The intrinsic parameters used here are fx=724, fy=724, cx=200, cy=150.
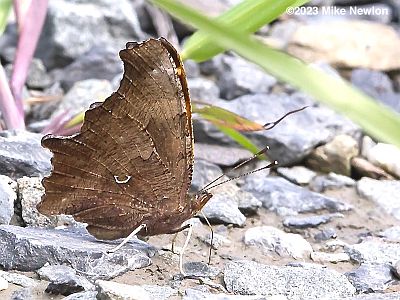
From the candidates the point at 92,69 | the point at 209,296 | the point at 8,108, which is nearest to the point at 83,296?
the point at 209,296

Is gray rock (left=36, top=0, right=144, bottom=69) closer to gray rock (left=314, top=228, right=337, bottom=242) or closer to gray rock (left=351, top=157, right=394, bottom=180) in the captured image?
gray rock (left=351, top=157, right=394, bottom=180)

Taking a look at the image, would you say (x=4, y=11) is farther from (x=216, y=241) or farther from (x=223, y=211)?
(x=216, y=241)

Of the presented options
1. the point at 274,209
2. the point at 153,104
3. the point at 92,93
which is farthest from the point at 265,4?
the point at 92,93

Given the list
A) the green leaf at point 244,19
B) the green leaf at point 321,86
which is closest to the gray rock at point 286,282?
the green leaf at point 244,19

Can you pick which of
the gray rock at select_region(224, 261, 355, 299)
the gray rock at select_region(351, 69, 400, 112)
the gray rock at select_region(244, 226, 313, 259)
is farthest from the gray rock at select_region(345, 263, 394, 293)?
the gray rock at select_region(351, 69, 400, 112)

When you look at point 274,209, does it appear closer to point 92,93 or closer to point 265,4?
point 265,4

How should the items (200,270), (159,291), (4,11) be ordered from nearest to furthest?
1. (159,291)
2. (200,270)
3. (4,11)
